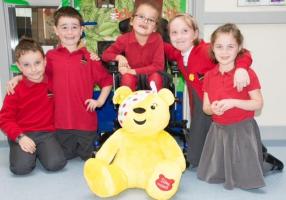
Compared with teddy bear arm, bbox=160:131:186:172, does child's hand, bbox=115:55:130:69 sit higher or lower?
higher

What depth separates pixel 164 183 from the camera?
1749 mm

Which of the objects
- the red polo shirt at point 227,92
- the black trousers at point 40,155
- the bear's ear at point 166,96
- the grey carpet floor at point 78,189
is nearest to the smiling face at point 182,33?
the red polo shirt at point 227,92

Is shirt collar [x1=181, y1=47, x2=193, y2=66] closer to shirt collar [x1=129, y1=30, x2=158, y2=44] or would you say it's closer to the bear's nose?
shirt collar [x1=129, y1=30, x2=158, y2=44]

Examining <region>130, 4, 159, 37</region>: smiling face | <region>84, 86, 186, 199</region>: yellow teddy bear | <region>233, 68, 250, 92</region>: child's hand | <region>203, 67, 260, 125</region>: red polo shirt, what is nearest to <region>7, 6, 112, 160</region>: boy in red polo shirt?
<region>130, 4, 159, 37</region>: smiling face

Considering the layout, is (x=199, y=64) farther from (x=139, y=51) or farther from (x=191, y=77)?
(x=139, y=51)

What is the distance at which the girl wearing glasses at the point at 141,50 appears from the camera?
2244 millimetres

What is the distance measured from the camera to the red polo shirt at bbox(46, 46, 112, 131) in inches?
92.2

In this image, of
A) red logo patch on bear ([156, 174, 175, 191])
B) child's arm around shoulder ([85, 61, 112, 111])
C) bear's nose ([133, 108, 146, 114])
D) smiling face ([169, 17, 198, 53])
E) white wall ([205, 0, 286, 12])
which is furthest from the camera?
white wall ([205, 0, 286, 12])

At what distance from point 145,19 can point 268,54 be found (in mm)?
1005

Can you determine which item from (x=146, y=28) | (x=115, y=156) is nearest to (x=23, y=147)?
(x=115, y=156)

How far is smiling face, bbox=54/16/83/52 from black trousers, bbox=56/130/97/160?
1.80ft

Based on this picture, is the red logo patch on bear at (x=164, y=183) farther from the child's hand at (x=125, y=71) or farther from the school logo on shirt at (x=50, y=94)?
the school logo on shirt at (x=50, y=94)

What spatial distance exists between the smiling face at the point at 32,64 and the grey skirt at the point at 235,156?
1.07 metres

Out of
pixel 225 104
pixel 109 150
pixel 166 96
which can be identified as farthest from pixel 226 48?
pixel 109 150
